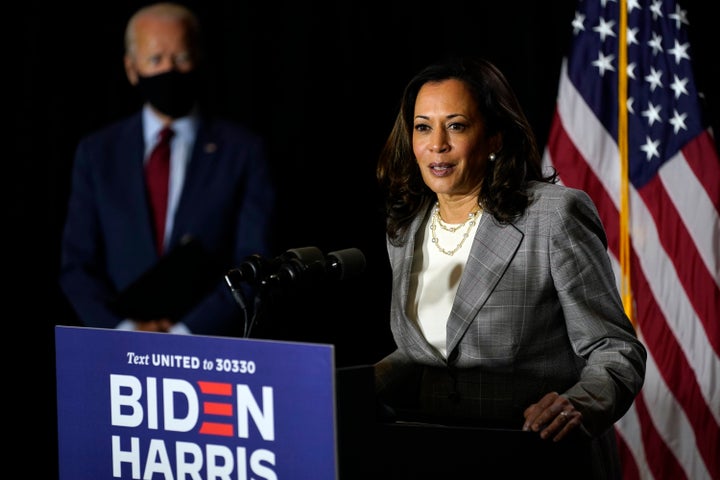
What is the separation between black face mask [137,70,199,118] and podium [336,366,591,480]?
6.54 ft

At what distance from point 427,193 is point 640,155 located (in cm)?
118

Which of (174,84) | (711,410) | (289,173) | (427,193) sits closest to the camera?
(427,193)

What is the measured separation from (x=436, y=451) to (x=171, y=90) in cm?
208

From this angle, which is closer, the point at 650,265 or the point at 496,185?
the point at 496,185

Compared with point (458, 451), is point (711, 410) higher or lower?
lower

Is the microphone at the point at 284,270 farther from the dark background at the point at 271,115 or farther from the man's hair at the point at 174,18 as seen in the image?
the dark background at the point at 271,115

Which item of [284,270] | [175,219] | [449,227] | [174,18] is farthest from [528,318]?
[174,18]

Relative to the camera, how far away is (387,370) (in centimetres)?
196

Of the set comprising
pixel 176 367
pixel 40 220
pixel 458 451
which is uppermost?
pixel 40 220

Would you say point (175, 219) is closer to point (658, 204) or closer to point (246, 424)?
point (658, 204)

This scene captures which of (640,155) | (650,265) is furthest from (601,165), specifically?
(650,265)

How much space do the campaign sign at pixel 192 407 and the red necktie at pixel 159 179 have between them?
5.47ft

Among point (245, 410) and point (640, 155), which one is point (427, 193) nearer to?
point (245, 410)

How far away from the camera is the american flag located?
2988mm
